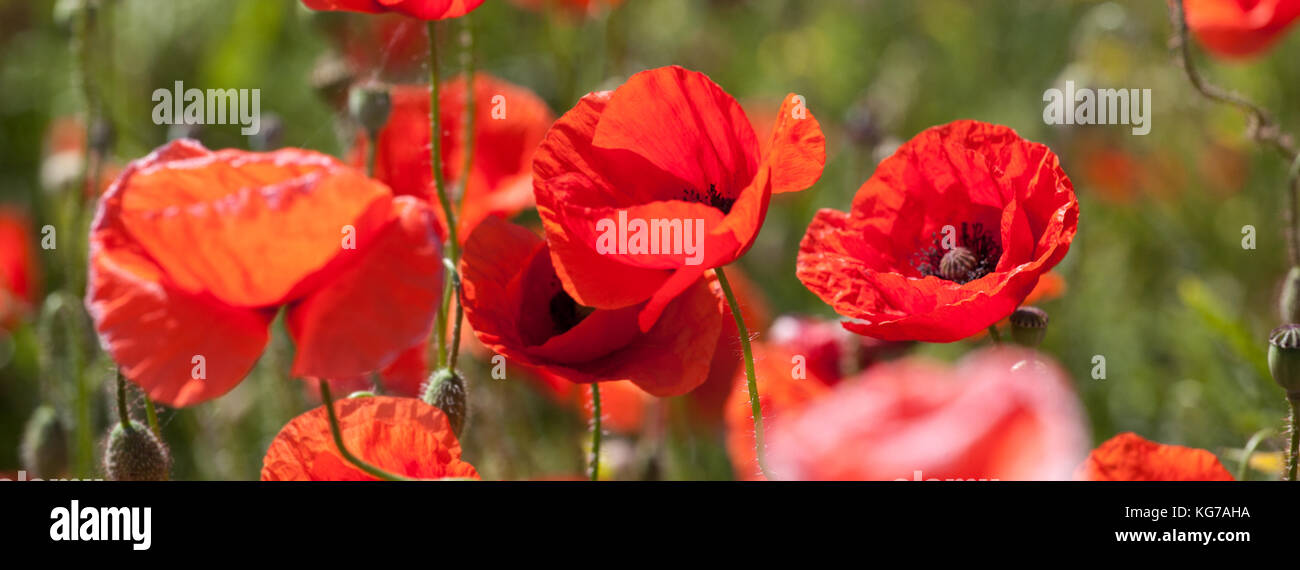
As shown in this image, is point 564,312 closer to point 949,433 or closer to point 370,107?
point 370,107

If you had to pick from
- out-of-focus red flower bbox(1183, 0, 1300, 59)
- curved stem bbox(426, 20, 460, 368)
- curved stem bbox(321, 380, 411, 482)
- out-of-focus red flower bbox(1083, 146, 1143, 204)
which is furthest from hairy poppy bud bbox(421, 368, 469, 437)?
out-of-focus red flower bbox(1083, 146, 1143, 204)

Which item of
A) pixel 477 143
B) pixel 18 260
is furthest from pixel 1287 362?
pixel 18 260

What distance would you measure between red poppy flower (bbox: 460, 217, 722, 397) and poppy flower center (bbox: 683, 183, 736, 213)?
0.29ft

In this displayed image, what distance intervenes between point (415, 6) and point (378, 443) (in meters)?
0.41

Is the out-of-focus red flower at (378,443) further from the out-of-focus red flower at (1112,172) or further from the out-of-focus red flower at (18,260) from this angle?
the out-of-focus red flower at (1112,172)

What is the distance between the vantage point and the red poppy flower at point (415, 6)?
44.6 inches

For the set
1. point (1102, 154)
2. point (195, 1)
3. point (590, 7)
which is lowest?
point (1102, 154)

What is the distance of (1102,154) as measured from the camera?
303 cm

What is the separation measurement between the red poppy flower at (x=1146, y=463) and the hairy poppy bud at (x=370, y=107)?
0.86 m

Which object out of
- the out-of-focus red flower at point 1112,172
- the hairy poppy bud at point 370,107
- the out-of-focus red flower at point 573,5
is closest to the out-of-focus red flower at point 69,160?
the hairy poppy bud at point 370,107

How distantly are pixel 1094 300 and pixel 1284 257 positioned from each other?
404 millimetres

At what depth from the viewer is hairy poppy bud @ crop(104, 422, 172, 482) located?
112 cm
